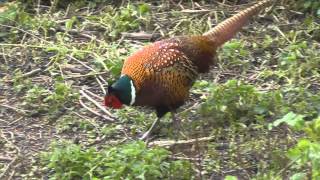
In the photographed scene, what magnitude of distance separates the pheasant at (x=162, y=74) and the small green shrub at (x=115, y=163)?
32 cm

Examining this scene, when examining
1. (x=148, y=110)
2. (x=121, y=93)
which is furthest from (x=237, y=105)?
(x=121, y=93)

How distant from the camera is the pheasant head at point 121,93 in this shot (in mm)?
4527

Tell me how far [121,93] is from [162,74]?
0.88 ft

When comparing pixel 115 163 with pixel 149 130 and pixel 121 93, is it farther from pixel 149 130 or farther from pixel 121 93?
pixel 149 130

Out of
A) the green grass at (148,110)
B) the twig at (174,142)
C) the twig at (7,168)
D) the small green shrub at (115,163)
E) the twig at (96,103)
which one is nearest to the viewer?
the small green shrub at (115,163)

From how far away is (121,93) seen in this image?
452 centimetres

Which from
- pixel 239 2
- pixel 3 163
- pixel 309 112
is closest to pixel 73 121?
pixel 3 163

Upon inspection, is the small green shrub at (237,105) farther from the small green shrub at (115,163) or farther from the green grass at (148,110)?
the small green shrub at (115,163)

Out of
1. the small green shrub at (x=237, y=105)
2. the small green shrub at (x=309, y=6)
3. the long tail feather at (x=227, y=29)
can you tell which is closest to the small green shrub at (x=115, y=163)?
the small green shrub at (x=237, y=105)

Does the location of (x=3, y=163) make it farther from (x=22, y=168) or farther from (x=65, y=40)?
(x=65, y=40)

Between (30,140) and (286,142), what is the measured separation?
1618mm

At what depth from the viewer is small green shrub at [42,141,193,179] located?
4.11 meters

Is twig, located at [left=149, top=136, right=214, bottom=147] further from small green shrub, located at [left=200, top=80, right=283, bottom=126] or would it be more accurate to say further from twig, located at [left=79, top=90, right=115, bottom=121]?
twig, located at [left=79, top=90, right=115, bottom=121]

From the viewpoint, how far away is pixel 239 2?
264 inches
